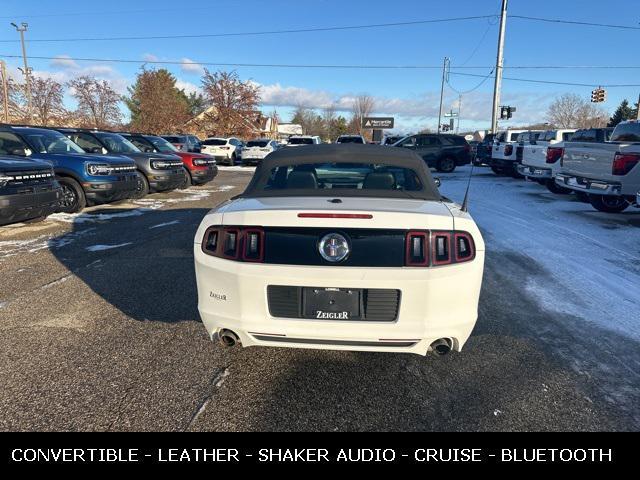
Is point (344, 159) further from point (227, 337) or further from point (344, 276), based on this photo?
point (227, 337)

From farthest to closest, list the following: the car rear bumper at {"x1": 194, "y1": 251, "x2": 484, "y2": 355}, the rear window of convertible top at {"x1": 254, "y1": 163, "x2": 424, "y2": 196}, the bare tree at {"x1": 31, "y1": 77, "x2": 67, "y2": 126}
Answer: the bare tree at {"x1": 31, "y1": 77, "x2": 67, "y2": 126}, the rear window of convertible top at {"x1": 254, "y1": 163, "x2": 424, "y2": 196}, the car rear bumper at {"x1": 194, "y1": 251, "x2": 484, "y2": 355}

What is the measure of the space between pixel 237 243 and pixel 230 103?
4865 centimetres

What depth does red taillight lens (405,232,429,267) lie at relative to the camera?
8.70 ft

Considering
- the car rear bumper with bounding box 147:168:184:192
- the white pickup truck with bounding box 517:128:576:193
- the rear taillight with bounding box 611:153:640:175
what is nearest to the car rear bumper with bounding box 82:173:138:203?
the car rear bumper with bounding box 147:168:184:192

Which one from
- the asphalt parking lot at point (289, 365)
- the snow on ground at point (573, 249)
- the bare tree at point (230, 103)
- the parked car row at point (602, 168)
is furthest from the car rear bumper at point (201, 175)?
the bare tree at point (230, 103)

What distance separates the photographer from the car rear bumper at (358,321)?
2.62 meters

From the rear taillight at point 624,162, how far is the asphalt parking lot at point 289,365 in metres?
4.15

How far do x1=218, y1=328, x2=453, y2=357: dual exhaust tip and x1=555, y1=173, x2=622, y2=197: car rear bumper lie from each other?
8329 mm

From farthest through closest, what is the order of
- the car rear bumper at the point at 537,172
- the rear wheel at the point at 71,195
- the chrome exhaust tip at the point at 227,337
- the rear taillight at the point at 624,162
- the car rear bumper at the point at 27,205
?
1. the car rear bumper at the point at 537,172
2. the rear wheel at the point at 71,195
3. the rear taillight at the point at 624,162
4. the car rear bumper at the point at 27,205
5. the chrome exhaust tip at the point at 227,337

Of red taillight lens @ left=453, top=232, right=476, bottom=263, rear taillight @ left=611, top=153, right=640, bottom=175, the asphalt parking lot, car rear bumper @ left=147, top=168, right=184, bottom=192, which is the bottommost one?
the asphalt parking lot

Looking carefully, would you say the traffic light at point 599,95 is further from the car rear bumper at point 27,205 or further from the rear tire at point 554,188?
the car rear bumper at point 27,205

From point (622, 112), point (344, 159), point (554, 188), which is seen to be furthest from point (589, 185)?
Answer: point (622, 112)

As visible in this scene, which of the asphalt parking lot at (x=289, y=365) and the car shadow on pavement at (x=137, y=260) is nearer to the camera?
the asphalt parking lot at (x=289, y=365)

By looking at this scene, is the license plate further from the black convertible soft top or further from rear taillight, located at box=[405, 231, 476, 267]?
the black convertible soft top
